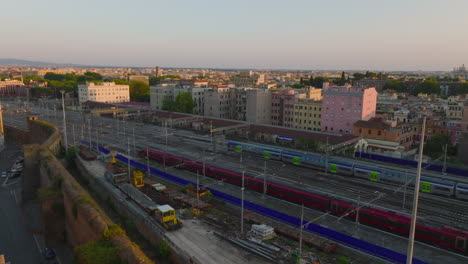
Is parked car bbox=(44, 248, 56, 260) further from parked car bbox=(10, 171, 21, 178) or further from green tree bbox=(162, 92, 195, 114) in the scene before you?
green tree bbox=(162, 92, 195, 114)

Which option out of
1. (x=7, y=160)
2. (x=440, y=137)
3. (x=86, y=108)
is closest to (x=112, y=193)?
(x=7, y=160)

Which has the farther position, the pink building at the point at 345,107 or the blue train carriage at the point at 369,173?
the pink building at the point at 345,107

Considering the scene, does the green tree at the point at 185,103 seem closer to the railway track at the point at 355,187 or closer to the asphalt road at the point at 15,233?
the railway track at the point at 355,187

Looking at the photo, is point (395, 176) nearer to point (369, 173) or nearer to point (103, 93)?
point (369, 173)

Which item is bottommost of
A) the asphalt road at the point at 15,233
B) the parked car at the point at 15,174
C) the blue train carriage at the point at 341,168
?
the asphalt road at the point at 15,233

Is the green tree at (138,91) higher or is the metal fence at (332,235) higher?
the green tree at (138,91)

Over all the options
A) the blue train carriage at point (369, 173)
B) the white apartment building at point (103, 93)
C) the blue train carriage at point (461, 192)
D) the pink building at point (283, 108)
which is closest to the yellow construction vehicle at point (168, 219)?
the blue train carriage at point (369, 173)
